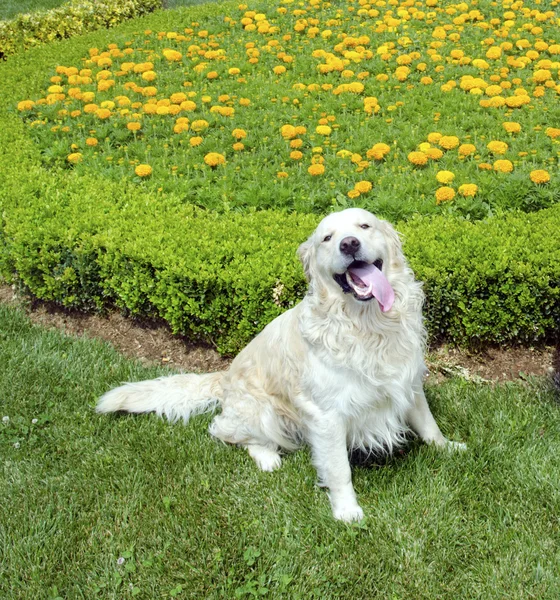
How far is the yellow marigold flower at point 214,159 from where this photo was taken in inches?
225

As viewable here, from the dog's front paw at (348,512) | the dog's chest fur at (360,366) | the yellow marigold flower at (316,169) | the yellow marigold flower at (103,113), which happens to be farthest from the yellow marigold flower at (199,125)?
the dog's front paw at (348,512)

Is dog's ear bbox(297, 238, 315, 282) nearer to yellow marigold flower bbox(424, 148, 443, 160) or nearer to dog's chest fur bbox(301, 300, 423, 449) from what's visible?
dog's chest fur bbox(301, 300, 423, 449)

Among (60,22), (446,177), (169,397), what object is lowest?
(169,397)

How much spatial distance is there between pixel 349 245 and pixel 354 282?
19 cm

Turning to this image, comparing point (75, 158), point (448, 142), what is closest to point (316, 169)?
point (448, 142)

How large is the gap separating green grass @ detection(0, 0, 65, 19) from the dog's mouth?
52.2ft

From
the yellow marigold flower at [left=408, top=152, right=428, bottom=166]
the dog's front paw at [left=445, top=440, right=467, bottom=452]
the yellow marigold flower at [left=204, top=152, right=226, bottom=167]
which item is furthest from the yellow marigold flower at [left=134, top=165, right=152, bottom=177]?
the dog's front paw at [left=445, top=440, right=467, bottom=452]

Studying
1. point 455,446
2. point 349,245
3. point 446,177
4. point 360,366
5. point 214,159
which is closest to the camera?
point 349,245

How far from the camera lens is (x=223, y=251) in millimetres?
4340

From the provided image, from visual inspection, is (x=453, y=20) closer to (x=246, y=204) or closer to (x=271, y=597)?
(x=246, y=204)

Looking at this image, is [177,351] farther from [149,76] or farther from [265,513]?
[149,76]

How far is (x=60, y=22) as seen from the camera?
11.2 metres

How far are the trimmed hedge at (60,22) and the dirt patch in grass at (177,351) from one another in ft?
23.6

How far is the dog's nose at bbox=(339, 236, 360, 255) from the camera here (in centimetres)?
274
